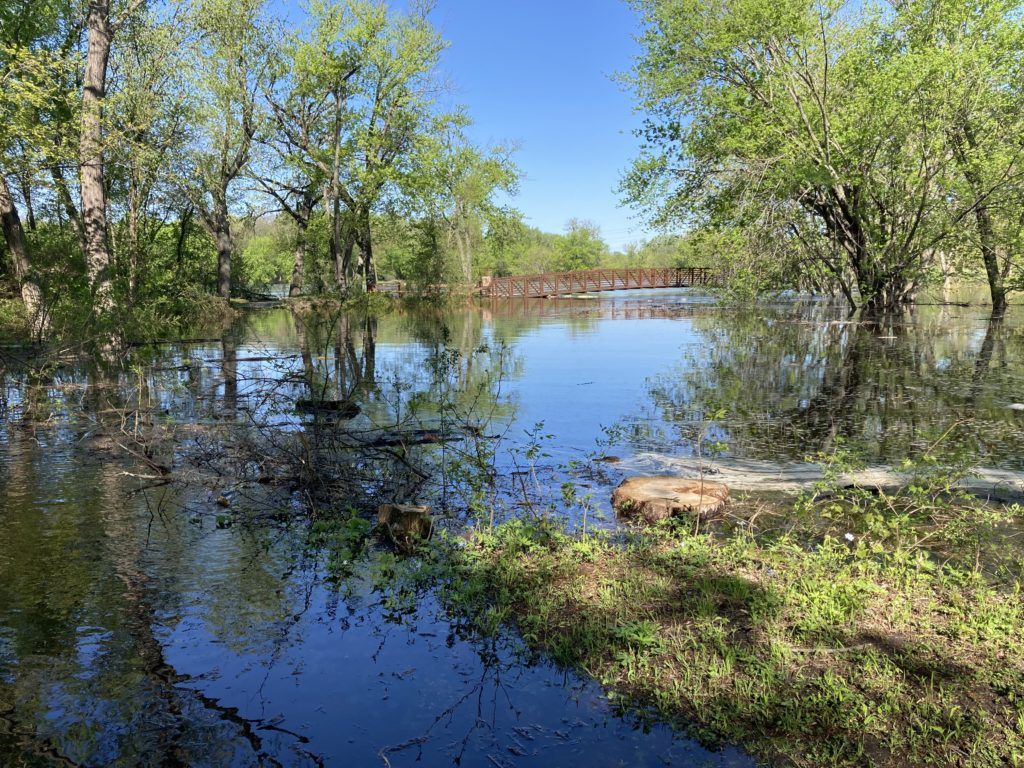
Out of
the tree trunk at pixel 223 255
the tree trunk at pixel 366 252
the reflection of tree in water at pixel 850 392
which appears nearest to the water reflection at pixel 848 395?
the reflection of tree in water at pixel 850 392

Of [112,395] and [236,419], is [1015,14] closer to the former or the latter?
[236,419]

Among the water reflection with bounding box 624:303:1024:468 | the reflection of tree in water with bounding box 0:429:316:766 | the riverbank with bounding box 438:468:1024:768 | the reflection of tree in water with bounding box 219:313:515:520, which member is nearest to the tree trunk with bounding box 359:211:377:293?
the reflection of tree in water with bounding box 219:313:515:520

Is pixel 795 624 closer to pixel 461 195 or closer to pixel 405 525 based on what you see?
pixel 405 525

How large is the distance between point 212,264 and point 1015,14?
1489 inches

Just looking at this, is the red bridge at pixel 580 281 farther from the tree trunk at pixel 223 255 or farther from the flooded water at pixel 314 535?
the flooded water at pixel 314 535

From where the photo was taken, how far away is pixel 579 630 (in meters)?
4.00

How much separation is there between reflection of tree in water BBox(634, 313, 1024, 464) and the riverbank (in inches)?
117

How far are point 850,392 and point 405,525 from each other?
31.0 ft

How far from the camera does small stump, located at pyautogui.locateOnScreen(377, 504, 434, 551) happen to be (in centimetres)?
532

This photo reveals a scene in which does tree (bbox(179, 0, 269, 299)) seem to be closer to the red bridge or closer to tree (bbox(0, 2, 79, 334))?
tree (bbox(0, 2, 79, 334))

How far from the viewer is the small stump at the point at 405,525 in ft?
17.4

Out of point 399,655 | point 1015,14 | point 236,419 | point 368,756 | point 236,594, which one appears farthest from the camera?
point 1015,14

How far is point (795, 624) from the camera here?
3.86 metres

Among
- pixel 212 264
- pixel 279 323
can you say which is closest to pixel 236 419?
pixel 279 323
